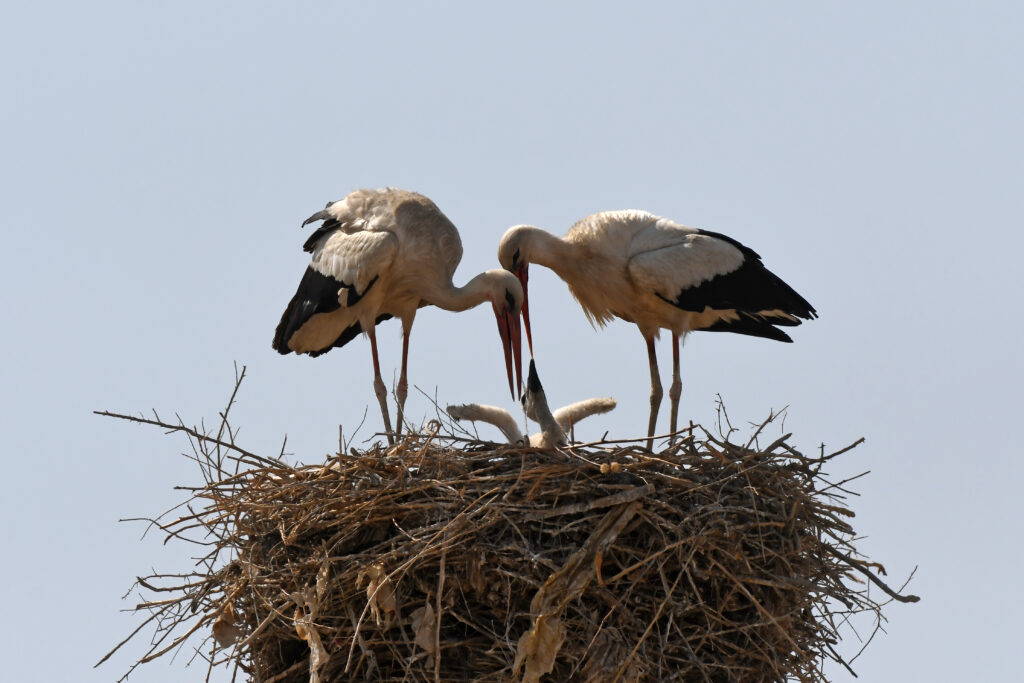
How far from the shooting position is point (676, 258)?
9.55 metres

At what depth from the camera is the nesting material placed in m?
6.71

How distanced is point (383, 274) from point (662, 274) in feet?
5.70

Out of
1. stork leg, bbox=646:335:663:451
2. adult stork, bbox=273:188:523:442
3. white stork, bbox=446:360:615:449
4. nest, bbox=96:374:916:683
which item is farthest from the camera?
stork leg, bbox=646:335:663:451

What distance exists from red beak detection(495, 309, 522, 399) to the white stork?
34cm

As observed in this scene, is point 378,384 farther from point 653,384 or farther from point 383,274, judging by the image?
point 653,384

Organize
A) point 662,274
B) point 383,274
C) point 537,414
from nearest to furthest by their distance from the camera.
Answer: point 537,414 < point 383,274 < point 662,274

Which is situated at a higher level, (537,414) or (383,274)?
(383,274)

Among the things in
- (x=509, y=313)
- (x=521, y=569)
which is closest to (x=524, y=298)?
(x=509, y=313)

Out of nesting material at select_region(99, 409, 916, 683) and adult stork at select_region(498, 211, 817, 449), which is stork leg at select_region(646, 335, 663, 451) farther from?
nesting material at select_region(99, 409, 916, 683)

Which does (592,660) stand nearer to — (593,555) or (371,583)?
(593,555)

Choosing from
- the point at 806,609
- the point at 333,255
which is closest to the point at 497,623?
the point at 806,609

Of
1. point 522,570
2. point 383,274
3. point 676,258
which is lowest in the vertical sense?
point 522,570

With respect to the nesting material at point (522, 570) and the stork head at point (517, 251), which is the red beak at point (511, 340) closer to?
the stork head at point (517, 251)

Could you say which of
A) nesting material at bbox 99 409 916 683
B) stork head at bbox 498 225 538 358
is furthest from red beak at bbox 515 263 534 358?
nesting material at bbox 99 409 916 683
